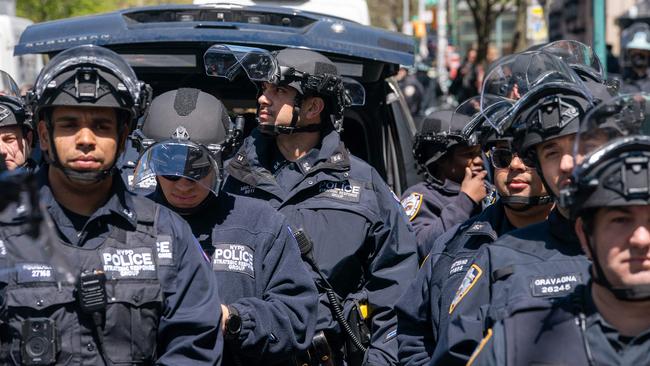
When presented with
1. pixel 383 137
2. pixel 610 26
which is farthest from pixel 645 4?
pixel 383 137

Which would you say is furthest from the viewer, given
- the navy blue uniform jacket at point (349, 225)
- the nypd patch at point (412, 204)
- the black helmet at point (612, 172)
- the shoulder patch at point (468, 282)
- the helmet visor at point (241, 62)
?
the nypd patch at point (412, 204)

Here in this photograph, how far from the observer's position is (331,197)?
6168 millimetres

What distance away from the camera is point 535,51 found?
5.54 m

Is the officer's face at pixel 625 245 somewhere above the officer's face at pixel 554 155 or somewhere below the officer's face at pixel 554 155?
below

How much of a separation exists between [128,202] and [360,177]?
224 cm

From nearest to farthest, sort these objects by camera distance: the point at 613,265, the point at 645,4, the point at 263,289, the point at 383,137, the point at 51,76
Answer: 1. the point at 613,265
2. the point at 51,76
3. the point at 263,289
4. the point at 383,137
5. the point at 645,4

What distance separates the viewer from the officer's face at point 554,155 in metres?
4.35

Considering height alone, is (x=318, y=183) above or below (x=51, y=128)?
below

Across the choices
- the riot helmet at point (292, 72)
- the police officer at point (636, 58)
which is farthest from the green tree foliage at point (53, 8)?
the riot helmet at point (292, 72)

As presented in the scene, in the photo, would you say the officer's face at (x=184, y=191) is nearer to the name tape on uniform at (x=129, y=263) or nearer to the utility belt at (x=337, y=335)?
the utility belt at (x=337, y=335)

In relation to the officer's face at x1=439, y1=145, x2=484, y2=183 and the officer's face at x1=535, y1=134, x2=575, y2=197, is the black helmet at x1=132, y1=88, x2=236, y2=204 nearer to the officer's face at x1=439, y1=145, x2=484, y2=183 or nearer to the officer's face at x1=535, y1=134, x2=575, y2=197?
the officer's face at x1=535, y1=134, x2=575, y2=197

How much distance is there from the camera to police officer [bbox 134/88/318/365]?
504 cm

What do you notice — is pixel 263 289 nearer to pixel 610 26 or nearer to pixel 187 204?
pixel 187 204

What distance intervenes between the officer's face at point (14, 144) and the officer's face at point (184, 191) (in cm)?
107
